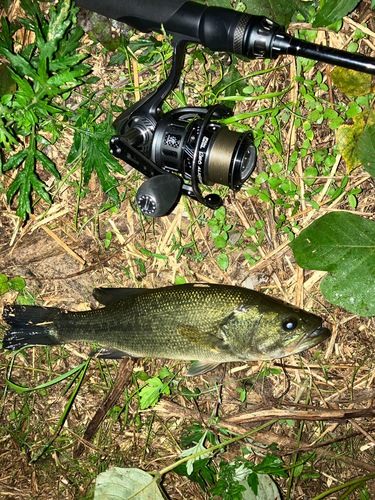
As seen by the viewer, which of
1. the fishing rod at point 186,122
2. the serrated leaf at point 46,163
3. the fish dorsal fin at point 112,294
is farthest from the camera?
the serrated leaf at point 46,163

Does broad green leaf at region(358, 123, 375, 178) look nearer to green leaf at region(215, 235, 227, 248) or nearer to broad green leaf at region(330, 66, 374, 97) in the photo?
broad green leaf at region(330, 66, 374, 97)

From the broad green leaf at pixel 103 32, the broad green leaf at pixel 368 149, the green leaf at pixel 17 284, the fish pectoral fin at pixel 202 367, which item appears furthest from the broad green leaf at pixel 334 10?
the green leaf at pixel 17 284

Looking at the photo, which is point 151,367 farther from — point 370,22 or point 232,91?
point 370,22

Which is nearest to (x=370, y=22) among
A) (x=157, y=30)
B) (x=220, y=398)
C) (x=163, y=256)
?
(x=157, y=30)

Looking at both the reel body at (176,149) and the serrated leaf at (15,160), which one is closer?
the reel body at (176,149)

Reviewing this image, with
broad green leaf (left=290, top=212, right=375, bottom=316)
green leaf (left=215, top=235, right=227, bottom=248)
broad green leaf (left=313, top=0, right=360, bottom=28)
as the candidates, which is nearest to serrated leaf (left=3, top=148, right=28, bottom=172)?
green leaf (left=215, top=235, right=227, bottom=248)

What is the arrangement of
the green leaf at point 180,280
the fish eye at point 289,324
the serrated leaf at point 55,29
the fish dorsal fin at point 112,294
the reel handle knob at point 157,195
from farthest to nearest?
the green leaf at point 180,280, the fish dorsal fin at point 112,294, the serrated leaf at point 55,29, the fish eye at point 289,324, the reel handle knob at point 157,195

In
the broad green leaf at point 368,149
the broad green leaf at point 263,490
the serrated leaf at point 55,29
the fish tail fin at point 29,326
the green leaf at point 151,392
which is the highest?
the serrated leaf at point 55,29

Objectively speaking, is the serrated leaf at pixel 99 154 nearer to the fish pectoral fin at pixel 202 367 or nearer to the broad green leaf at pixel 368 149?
the fish pectoral fin at pixel 202 367

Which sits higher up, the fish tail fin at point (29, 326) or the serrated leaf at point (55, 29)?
the serrated leaf at point (55, 29)
